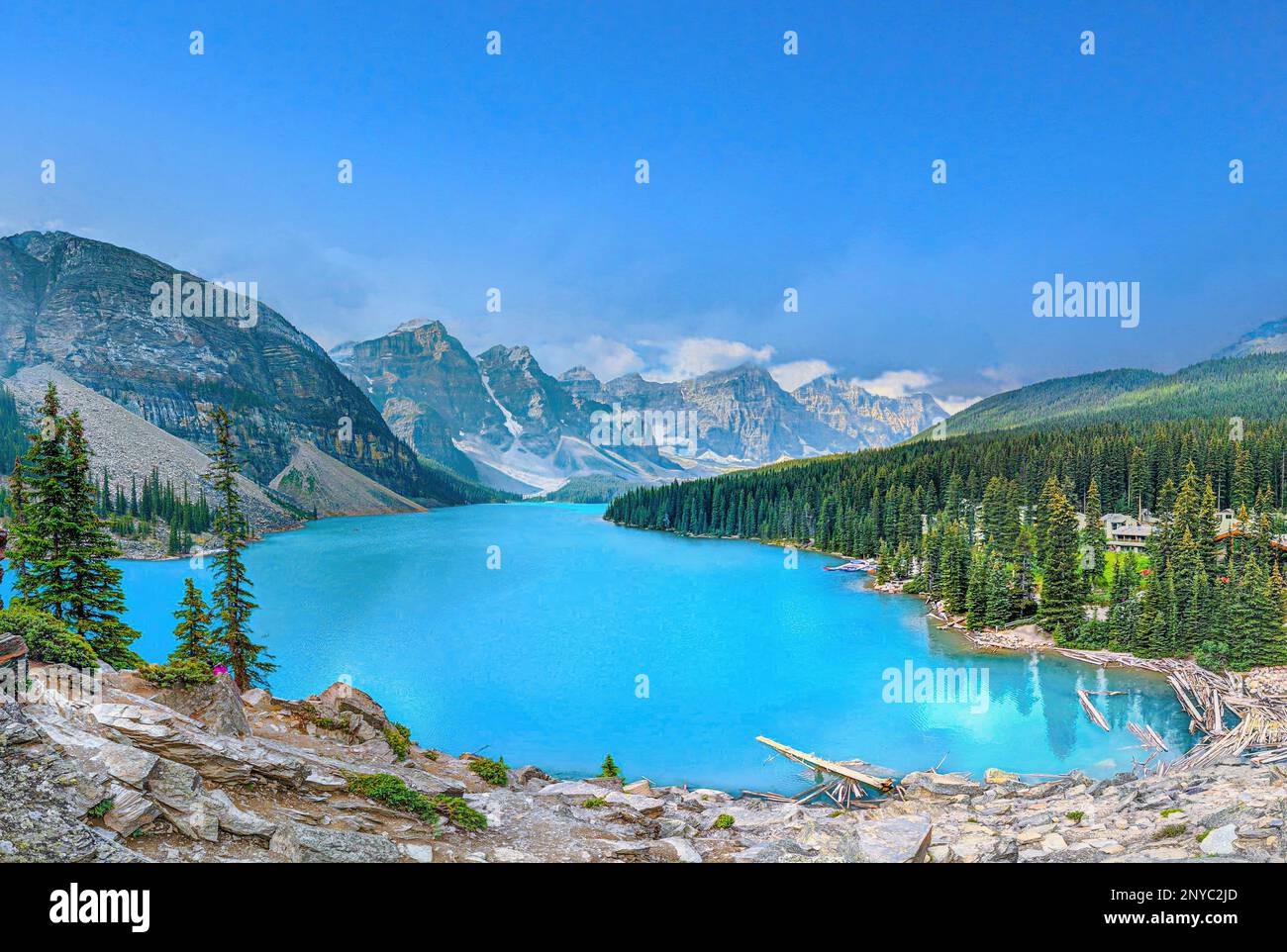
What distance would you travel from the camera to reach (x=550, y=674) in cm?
2802

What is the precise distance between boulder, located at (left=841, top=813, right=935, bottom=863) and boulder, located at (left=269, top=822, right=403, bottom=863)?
544cm

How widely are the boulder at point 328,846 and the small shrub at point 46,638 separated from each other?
227 inches

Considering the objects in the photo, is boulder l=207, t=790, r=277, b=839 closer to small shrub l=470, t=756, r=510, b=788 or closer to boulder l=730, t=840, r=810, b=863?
boulder l=730, t=840, r=810, b=863

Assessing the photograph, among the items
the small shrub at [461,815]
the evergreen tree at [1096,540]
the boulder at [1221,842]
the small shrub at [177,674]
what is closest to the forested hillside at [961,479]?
the evergreen tree at [1096,540]

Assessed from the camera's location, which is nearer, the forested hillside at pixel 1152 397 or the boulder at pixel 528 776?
the boulder at pixel 528 776

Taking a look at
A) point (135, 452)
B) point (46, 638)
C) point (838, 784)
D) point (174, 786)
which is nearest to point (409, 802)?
point (174, 786)

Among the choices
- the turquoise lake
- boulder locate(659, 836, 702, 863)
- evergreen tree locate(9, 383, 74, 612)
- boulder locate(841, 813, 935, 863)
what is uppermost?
evergreen tree locate(9, 383, 74, 612)

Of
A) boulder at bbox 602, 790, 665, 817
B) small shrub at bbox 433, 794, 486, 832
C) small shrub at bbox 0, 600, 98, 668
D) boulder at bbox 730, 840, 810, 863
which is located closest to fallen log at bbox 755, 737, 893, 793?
boulder at bbox 602, 790, 665, 817
